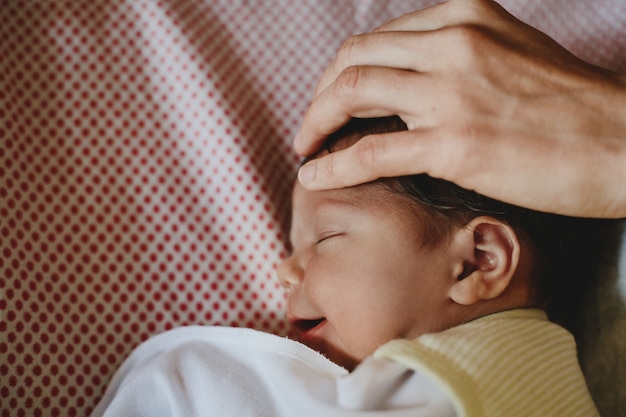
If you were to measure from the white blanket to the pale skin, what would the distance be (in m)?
0.07

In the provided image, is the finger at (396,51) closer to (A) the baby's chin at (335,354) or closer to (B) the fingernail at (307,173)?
(B) the fingernail at (307,173)

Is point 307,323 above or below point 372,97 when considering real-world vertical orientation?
below

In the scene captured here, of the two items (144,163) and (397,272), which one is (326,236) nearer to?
(397,272)

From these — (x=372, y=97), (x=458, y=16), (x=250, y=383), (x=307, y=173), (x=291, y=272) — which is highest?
(x=458, y=16)

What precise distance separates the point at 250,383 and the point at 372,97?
0.47 metres

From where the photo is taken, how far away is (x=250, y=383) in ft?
3.23

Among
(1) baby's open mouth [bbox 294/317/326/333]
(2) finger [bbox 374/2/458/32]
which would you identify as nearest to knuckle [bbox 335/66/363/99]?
(2) finger [bbox 374/2/458/32]

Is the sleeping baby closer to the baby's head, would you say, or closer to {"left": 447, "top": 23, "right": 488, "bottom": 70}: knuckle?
the baby's head

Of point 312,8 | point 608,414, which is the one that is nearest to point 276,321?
point 608,414

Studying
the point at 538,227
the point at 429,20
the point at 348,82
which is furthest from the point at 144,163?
the point at 538,227

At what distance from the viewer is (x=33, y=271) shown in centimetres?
108

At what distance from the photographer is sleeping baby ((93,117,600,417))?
0.87 meters

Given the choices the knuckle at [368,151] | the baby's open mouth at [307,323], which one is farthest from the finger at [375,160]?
the baby's open mouth at [307,323]

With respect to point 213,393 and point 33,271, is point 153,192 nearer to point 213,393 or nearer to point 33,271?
point 33,271
